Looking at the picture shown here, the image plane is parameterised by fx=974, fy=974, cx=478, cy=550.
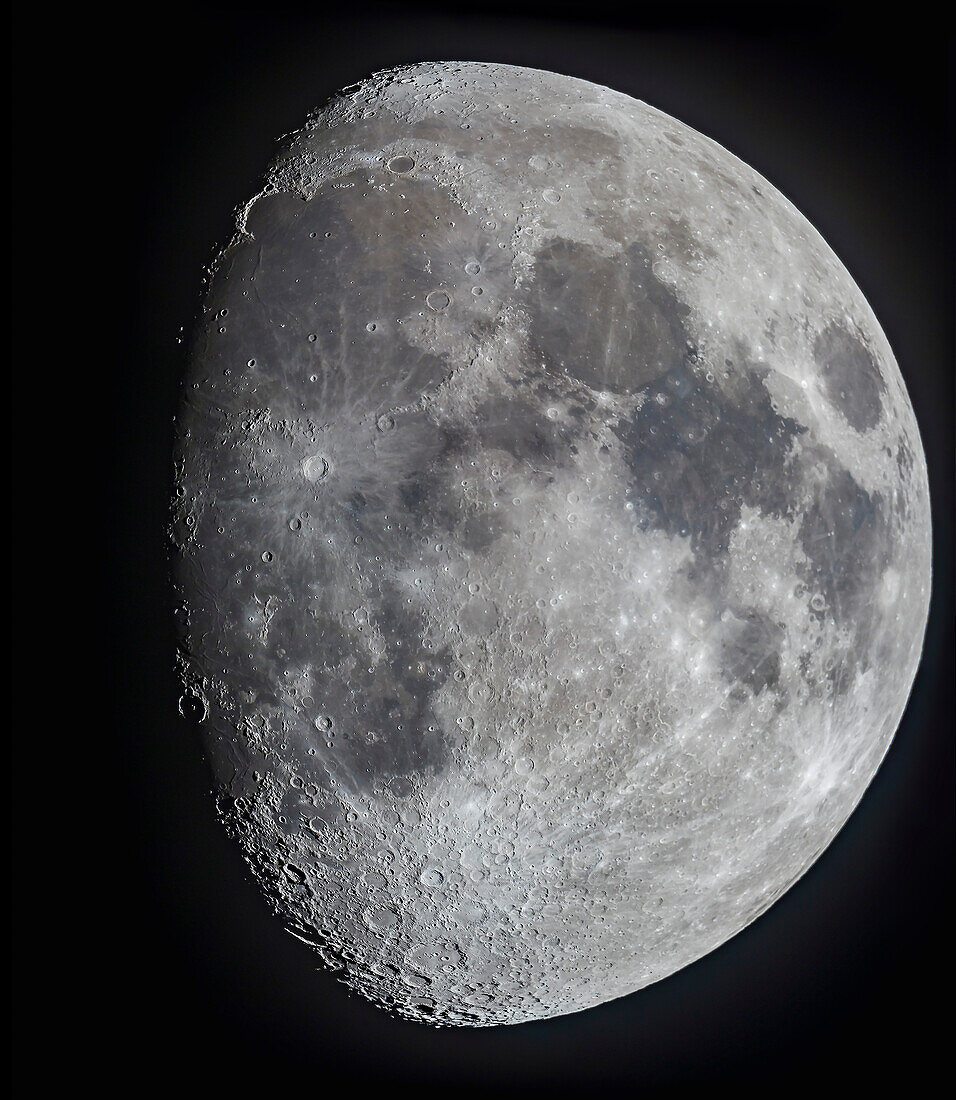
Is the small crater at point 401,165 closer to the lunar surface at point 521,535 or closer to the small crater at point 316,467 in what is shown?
the lunar surface at point 521,535

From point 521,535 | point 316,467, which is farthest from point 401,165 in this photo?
point 521,535

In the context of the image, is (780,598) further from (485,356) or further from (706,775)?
(485,356)

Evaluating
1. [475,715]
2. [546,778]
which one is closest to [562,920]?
[546,778]

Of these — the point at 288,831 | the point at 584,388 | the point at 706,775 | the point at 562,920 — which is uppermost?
the point at 584,388

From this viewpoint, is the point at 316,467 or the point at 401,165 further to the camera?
the point at 401,165

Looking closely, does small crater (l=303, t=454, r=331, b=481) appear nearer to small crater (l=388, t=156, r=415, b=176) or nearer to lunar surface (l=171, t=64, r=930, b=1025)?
lunar surface (l=171, t=64, r=930, b=1025)

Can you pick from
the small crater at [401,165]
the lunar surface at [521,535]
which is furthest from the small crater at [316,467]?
the small crater at [401,165]

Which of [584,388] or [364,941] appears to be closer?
[584,388]

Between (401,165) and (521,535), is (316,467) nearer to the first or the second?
(521,535)

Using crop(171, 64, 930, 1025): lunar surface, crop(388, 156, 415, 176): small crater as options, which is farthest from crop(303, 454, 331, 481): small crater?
crop(388, 156, 415, 176): small crater
